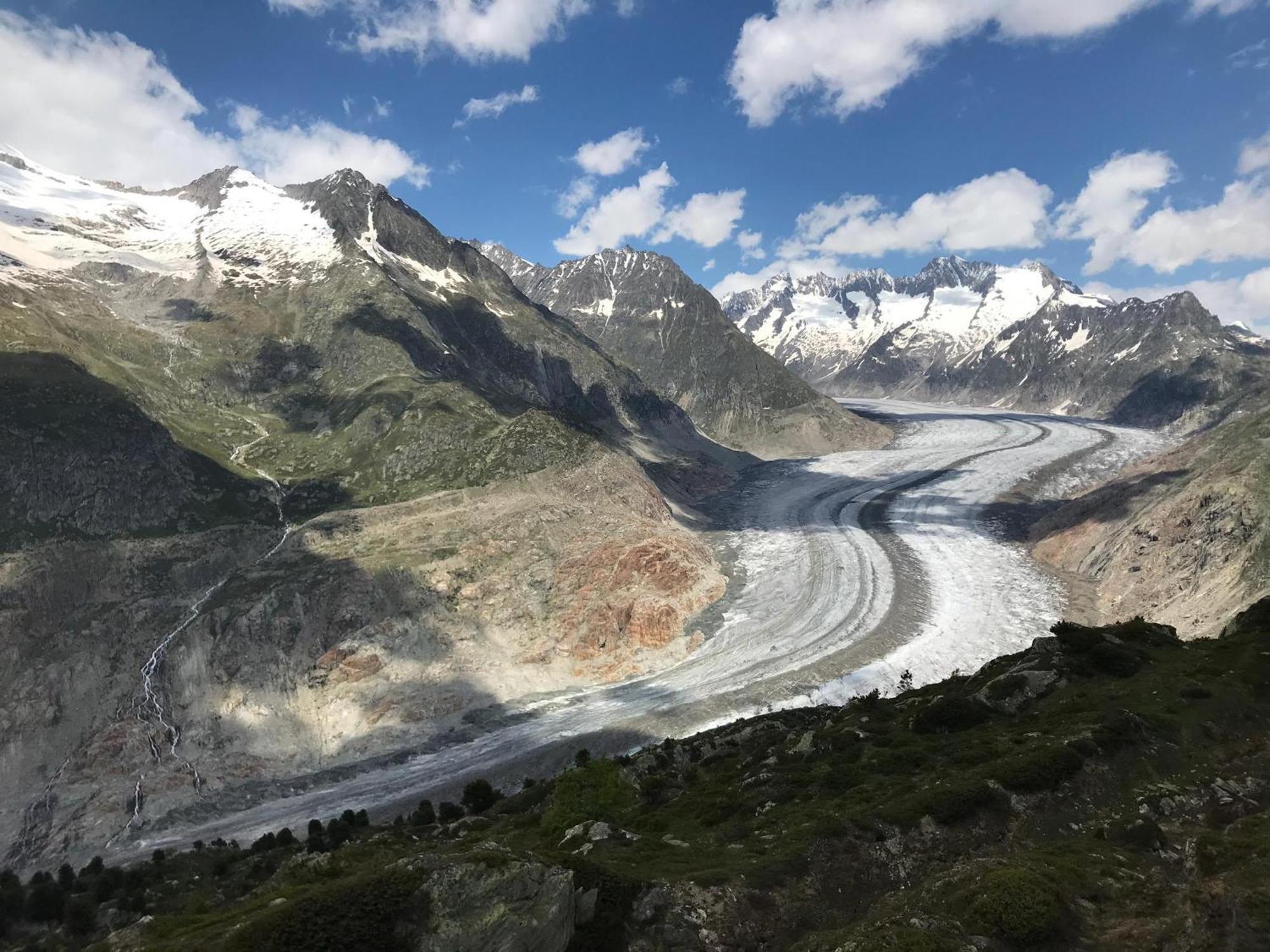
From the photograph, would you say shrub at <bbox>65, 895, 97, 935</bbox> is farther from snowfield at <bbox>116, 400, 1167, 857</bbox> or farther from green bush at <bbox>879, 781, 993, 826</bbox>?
green bush at <bbox>879, 781, 993, 826</bbox>

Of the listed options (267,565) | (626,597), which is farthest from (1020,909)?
(267,565)

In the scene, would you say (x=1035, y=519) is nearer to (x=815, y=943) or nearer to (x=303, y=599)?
(x=303, y=599)

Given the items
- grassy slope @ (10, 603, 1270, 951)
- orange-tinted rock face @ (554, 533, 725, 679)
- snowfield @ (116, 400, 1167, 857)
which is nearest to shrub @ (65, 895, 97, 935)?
grassy slope @ (10, 603, 1270, 951)

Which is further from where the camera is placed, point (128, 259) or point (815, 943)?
point (128, 259)

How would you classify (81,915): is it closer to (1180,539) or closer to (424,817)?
(424,817)

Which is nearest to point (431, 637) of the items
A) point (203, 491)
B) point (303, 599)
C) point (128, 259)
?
point (303, 599)
